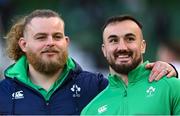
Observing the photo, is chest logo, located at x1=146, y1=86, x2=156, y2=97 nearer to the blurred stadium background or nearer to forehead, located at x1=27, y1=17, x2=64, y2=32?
forehead, located at x1=27, y1=17, x2=64, y2=32

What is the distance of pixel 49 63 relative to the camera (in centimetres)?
591

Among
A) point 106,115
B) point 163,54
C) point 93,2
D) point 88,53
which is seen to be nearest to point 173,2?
point 93,2

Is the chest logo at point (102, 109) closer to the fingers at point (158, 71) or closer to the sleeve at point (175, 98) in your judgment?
the fingers at point (158, 71)

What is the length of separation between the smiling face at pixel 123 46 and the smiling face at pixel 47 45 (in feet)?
1.91

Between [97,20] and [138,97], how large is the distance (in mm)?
7680

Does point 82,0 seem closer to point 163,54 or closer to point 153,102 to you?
point 163,54

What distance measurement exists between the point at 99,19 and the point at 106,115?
25.0ft

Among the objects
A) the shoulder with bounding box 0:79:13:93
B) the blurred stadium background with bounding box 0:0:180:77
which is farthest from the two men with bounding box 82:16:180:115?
the blurred stadium background with bounding box 0:0:180:77

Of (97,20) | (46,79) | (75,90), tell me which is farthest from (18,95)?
(97,20)

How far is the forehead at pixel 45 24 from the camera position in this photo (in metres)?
5.98

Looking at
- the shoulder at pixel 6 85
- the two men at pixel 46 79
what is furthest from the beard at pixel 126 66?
the shoulder at pixel 6 85

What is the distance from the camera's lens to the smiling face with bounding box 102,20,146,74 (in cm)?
538

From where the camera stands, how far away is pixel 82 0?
529 inches

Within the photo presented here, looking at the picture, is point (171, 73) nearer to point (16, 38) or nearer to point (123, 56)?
point (123, 56)
